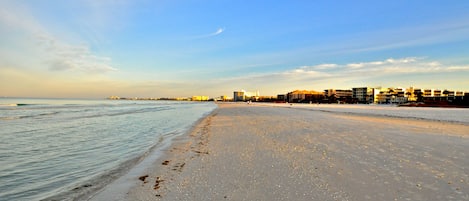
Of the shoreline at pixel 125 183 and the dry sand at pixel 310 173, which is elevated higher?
the dry sand at pixel 310 173

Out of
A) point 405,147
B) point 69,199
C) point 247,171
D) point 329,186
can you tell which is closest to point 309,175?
point 329,186

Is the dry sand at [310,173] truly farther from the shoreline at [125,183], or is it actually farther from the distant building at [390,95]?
the distant building at [390,95]

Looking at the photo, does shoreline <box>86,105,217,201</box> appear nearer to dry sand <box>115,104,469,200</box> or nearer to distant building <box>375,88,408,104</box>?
dry sand <box>115,104,469,200</box>

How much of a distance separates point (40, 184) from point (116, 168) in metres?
1.78

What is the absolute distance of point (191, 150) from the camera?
9828mm

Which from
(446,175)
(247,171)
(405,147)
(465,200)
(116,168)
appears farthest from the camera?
(405,147)

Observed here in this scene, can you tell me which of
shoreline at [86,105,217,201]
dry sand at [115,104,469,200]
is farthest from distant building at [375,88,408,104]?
shoreline at [86,105,217,201]

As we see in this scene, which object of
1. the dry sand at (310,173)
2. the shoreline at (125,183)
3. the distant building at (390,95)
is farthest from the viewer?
the distant building at (390,95)

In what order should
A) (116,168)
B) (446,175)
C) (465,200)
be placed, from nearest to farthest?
1. (465,200)
2. (446,175)
3. (116,168)

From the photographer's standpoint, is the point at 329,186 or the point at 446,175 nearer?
the point at 329,186

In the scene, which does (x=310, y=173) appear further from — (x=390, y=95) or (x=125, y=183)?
(x=390, y=95)

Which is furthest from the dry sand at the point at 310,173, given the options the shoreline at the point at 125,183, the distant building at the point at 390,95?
the distant building at the point at 390,95

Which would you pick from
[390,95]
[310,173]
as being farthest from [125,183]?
[390,95]

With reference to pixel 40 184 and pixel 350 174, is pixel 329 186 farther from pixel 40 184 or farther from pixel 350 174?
pixel 40 184
